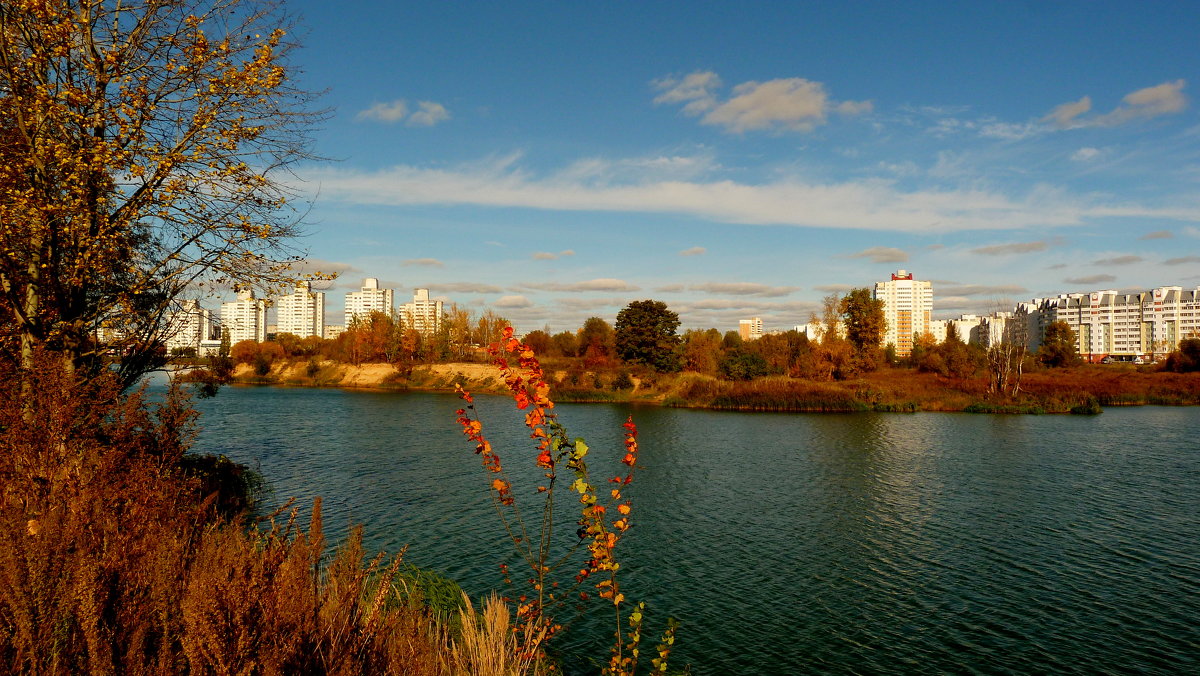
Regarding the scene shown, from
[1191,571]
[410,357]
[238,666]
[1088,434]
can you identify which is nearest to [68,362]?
[238,666]

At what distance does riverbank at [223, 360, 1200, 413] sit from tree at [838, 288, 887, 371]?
7.78ft

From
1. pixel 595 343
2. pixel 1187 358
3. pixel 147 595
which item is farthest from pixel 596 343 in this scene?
pixel 147 595

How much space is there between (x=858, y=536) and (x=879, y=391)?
1614 inches

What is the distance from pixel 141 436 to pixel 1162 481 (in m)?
34.0

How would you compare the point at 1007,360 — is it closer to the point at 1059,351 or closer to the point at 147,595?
the point at 1059,351

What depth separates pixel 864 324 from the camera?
71.4 metres

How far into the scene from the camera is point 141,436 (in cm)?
948

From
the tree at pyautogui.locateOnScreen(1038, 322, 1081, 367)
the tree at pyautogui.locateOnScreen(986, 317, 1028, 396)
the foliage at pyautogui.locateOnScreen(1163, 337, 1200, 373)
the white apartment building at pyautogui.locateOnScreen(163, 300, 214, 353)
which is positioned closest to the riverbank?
the tree at pyautogui.locateOnScreen(986, 317, 1028, 396)

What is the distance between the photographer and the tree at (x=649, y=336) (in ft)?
231

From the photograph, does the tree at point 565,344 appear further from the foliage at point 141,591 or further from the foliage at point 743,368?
the foliage at point 141,591

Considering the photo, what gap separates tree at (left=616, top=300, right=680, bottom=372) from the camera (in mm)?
70438

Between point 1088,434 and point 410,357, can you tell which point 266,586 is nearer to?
point 1088,434

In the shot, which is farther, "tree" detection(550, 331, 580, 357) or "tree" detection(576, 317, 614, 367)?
"tree" detection(550, 331, 580, 357)

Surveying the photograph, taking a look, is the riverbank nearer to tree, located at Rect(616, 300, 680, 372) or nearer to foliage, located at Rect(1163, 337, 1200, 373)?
tree, located at Rect(616, 300, 680, 372)
